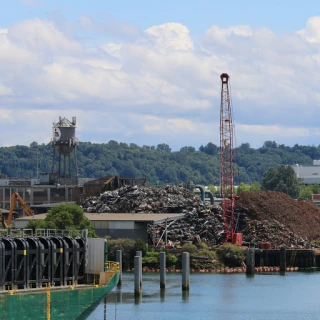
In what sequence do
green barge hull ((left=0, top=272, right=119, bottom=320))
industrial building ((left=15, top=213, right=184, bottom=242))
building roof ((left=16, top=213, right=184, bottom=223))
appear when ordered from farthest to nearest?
building roof ((left=16, top=213, right=184, bottom=223)) < industrial building ((left=15, top=213, right=184, bottom=242)) < green barge hull ((left=0, top=272, right=119, bottom=320))

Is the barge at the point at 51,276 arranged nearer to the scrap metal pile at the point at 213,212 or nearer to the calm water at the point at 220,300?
the calm water at the point at 220,300

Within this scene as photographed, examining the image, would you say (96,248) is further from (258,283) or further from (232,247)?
(232,247)

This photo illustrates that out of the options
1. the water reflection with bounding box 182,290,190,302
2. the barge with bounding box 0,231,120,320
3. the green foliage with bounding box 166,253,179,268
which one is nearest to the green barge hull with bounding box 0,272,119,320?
the barge with bounding box 0,231,120,320

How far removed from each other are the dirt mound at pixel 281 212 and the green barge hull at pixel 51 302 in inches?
3229

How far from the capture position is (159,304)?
9594 centimetres

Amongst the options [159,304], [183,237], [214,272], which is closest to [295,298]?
[159,304]

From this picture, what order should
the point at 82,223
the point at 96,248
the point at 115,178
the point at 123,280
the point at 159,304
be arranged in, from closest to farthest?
1. the point at 96,248
2. the point at 159,304
3. the point at 123,280
4. the point at 82,223
5. the point at 115,178

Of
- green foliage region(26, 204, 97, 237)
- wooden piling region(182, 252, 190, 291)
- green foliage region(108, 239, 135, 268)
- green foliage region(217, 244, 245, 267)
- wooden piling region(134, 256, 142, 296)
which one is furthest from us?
green foliage region(217, 244, 245, 267)

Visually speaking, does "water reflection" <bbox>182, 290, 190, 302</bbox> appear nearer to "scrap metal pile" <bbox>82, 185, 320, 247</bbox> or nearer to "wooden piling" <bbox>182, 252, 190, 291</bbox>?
"wooden piling" <bbox>182, 252, 190, 291</bbox>

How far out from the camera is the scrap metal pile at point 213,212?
152250 mm

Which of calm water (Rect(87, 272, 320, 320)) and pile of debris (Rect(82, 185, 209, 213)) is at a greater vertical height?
pile of debris (Rect(82, 185, 209, 213))

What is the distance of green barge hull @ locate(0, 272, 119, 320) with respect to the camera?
6694cm

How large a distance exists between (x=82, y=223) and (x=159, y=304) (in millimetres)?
38899

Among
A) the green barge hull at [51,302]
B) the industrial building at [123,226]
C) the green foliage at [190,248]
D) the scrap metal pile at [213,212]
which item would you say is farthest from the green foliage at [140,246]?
the green barge hull at [51,302]
